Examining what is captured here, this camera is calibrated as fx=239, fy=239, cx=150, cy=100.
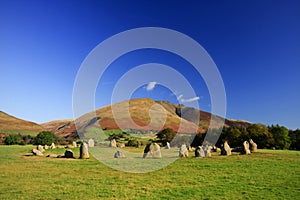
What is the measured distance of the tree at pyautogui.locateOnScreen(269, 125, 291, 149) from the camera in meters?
48.0

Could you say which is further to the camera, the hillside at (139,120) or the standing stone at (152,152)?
the hillside at (139,120)

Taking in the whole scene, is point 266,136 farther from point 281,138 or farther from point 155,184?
point 155,184

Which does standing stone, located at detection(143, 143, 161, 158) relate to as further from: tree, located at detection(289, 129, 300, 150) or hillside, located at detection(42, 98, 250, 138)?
hillside, located at detection(42, 98, 250, 138)

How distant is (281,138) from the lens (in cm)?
4856

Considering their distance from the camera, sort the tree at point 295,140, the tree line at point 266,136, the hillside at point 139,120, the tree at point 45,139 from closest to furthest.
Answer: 1. the tree at point 45,139
2. the tree line at point 266,136
3. the tree at point 295,140
4. the hillside at point 139,120

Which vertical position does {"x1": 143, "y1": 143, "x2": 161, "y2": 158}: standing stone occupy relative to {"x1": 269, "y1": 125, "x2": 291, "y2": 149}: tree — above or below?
below

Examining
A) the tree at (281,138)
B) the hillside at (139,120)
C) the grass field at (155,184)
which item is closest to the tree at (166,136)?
the hillside at (139,120)

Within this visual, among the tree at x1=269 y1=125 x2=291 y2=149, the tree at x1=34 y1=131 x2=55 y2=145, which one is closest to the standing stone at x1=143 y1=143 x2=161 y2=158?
the tree at x1=34 y1=131 x2=55 y2=145

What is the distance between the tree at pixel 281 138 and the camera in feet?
158

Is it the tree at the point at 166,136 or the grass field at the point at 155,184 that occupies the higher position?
the tree at the point at 166,136

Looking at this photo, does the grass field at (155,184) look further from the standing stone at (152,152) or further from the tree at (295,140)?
the tree at (295,140)

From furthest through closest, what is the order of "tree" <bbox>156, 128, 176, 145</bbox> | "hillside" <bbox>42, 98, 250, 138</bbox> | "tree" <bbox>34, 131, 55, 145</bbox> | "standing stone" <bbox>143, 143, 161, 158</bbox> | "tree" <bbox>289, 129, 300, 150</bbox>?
"hillside" <bbox>42, 98, 250, 138</bbox>
"tree" <bbox>156, 128, 176, 145</bbox>
"tree" <bbox>289, 129, 300, 150</bbox>
"tree" <bbox>34, 131, 55, 145</bbox>
"standing stone" <bbox>143, 143, 161, 158</bbox>

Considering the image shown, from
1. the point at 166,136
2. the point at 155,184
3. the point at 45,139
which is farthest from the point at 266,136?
the point at 45,139

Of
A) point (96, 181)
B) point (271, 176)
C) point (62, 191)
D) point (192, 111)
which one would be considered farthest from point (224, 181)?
point (192, 111)
